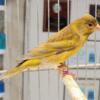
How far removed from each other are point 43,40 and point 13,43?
19cm

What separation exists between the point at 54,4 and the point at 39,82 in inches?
11.7

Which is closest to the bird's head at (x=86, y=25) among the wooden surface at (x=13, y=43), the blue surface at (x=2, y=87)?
the wooden surface at (x=13, y=43)

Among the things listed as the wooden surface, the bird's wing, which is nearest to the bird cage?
the wooden surface

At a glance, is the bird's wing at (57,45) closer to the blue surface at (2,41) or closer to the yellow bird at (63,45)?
the yellow bird at (63,45)

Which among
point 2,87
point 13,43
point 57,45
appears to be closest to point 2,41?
point 13,43

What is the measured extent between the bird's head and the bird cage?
1.04 ft

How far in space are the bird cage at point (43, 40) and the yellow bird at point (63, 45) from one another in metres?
0.29

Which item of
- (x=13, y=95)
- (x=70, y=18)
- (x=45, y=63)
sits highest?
(x=70, y=18)

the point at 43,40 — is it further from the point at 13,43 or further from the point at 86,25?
the point at 86,25

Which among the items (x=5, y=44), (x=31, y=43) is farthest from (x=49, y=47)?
(x=31, y=43)

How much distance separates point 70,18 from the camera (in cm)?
131

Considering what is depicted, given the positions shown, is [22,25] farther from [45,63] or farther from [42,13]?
[45,63]

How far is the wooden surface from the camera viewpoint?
3.81 ft

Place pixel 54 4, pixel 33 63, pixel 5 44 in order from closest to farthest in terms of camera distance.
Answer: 1. pixel 33 63
2. pixel 5 44
3. pixel 54 4
